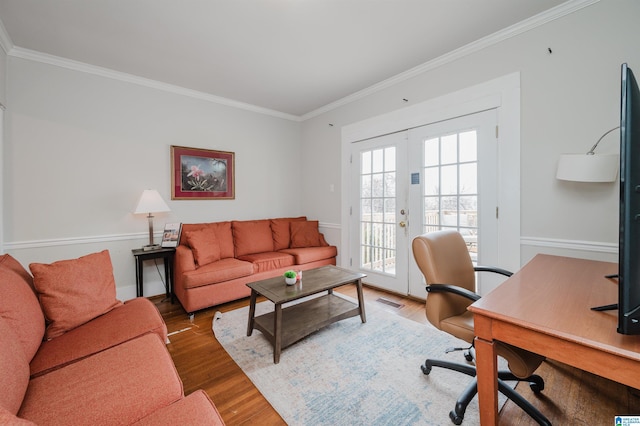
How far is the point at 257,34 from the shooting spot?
246cm

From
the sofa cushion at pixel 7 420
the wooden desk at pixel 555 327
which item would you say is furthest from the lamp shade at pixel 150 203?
the wooden desk at pixel 555 327

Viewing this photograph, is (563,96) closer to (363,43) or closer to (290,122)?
(363,43)

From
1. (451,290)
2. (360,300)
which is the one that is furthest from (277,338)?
(451,290)

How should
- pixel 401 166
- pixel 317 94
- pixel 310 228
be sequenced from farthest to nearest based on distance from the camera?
pixel 310 228
pixel 317 94
pixel 401 166

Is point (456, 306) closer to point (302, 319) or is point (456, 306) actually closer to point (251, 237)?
point (302, 319)

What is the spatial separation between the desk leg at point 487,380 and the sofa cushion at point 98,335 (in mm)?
1771

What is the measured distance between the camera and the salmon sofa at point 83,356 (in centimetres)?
97

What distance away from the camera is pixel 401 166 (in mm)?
3344

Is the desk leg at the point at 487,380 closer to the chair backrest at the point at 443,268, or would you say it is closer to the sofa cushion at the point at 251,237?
the chair backrest at the point at 443,268

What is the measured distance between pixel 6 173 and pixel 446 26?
440 cm

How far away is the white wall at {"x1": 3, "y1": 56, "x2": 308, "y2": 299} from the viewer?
2.71 m

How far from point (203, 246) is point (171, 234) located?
0.54m

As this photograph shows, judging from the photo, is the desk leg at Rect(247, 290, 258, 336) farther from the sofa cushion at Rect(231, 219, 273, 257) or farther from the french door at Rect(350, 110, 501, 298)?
the french door at Rect(350, 110, 501, 298)

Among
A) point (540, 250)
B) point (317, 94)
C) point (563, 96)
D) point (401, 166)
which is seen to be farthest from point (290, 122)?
point (540, 250)
